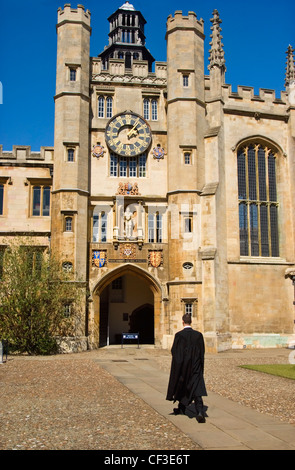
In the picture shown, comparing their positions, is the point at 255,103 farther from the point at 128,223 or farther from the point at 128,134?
the point at 128,223

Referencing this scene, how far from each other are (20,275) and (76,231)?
157 inches

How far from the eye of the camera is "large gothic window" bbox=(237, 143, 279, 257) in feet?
83.4

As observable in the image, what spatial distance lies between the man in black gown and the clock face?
17996 millimetres

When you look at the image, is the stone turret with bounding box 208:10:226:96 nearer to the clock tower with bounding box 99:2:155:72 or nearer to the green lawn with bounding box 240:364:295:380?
the green lawn with bounding box 240:364:295:380

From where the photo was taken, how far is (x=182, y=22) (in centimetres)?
2558

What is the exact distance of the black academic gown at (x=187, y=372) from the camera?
780cm

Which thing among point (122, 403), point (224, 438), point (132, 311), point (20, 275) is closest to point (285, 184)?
point (132, 311)

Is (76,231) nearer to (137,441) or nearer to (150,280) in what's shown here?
(150,280)

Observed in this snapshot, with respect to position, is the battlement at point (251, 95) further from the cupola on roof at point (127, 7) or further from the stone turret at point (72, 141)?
the cupola on roof at point (127, 7)

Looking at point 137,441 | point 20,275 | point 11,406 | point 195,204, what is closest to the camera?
point 137,441

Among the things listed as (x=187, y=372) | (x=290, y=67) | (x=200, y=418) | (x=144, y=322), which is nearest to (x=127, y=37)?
(x=290, y=67)

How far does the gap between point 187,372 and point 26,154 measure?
67.3ft

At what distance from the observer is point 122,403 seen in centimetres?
929

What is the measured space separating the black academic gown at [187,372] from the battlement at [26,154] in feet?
64.8
